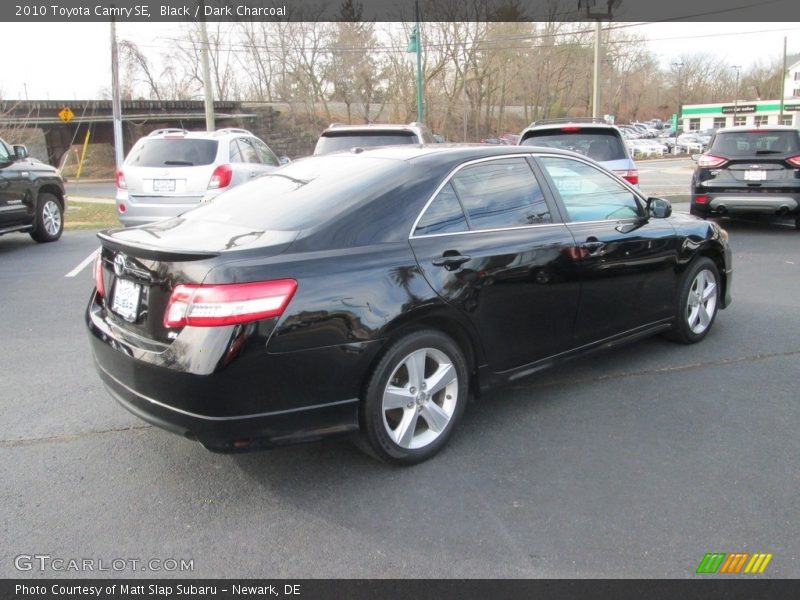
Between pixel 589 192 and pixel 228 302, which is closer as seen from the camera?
pixel 228 302

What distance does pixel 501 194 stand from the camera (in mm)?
3922

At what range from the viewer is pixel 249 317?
2812mm

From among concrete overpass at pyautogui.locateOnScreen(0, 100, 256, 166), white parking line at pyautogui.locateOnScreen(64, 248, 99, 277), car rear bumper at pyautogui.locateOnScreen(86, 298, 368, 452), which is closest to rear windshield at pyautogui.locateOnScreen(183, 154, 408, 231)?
car rear bumper at pyautogui.locateOnScreen(86, 298, 368, 452)

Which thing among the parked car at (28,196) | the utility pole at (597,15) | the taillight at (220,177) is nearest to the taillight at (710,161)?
the taillight at (220,177)

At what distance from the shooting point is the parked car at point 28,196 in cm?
966

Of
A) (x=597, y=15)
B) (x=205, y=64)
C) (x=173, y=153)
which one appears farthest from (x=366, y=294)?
(x=205, y=64)

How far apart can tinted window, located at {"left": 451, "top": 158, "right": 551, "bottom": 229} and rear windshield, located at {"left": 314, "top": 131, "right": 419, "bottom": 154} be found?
587 cm

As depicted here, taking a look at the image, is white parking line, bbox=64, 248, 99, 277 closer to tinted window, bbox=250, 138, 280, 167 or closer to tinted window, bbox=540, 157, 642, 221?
tinted window, bbox=250, 138, 280, 167

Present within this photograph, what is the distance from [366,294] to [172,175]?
7669 millimetres

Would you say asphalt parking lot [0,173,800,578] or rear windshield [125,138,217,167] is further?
rear windshield [125,138,217,167]

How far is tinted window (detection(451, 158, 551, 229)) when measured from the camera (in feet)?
12.3

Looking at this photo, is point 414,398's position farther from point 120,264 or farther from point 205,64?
point 205,64
